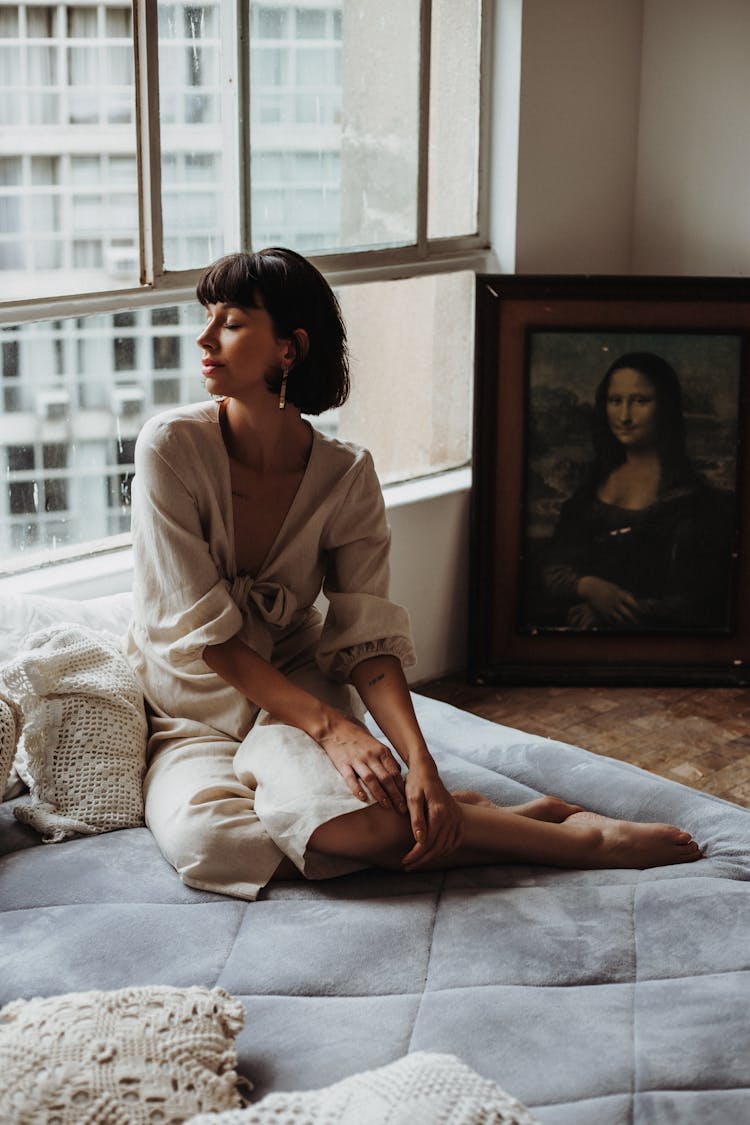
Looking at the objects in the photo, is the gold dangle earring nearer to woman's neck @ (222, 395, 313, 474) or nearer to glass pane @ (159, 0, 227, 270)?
woman's neck @ (222, 395, 313, 474)

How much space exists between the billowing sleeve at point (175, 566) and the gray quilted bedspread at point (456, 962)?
1.14 feet

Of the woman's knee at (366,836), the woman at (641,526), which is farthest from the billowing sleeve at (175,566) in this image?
the woman at (641,526)

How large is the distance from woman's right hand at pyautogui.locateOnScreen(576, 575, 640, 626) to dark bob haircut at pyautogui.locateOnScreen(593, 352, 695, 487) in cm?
31

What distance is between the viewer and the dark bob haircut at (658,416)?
3764mm

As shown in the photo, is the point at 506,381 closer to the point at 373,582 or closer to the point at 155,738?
the point at 373,582

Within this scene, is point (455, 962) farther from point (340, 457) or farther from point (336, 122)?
point (336, 122)

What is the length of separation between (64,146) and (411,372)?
1.31 meters

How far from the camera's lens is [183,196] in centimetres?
304

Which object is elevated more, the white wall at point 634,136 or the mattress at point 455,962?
the white wall at point 634,136

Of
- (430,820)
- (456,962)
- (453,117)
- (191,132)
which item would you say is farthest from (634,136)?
(456,962)

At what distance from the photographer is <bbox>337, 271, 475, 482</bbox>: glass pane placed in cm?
368

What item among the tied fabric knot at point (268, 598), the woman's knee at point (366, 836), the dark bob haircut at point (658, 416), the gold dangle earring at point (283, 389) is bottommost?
the woman's knee at point (366, 836)

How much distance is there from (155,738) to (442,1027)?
2.86 feet

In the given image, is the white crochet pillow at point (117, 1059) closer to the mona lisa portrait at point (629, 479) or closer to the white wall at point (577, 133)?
the mona lisa portrait at point (629, 479)
